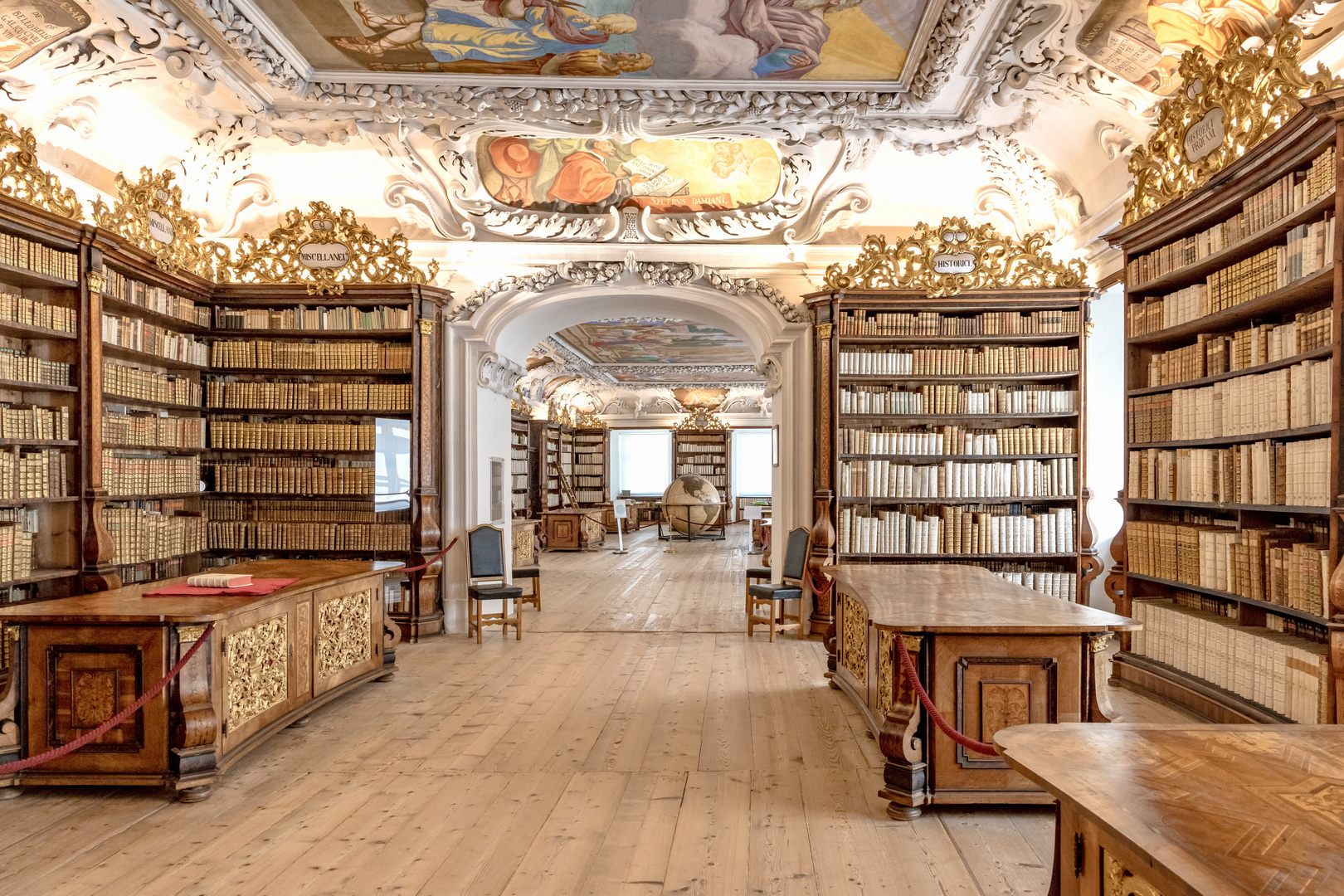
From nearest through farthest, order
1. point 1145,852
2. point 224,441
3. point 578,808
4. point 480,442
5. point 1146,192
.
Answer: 1. point 1145,852
2. point 578,808
3. point 1146,192
4. point 224,441
5. point 480,442

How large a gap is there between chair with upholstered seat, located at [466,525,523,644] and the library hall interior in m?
0.17

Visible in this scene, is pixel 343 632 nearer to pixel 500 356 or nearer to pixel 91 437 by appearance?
pixel 91 437

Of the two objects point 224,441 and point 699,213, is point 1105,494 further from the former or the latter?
point 224,441

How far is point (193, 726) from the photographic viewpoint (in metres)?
4.02

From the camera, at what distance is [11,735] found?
4027 millimetres

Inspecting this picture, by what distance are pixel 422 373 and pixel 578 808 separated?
5166 millimetres

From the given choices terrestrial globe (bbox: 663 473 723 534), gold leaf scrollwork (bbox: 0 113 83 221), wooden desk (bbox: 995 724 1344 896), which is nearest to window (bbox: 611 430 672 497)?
terrestrial globe (bbox: 663 473 723 534)

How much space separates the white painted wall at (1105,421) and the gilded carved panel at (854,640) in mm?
3643

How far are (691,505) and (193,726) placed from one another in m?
15.2

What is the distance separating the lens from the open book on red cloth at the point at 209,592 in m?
4.55

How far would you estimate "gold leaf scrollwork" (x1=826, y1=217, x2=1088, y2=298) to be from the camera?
304 inches

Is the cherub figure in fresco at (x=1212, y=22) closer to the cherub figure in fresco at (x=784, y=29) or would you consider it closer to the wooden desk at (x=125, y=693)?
the cherub figure in fresco at (x=784, y=29)

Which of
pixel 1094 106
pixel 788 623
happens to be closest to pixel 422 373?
pixel 788 623

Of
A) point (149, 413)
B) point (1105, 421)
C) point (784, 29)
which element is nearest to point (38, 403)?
point (149, 413)
